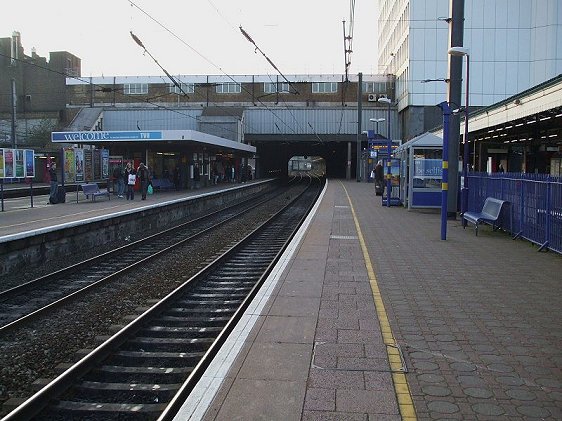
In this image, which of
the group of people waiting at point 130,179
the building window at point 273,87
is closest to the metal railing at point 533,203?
the group of people waiting at point 130,179

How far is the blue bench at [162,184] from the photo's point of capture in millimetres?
33031

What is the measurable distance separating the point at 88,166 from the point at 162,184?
5733 millimetres

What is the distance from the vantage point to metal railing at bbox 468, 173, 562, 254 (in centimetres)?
1094

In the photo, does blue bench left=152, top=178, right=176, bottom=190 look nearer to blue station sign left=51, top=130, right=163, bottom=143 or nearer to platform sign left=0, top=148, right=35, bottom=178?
blue station sign left=51, top=130, right=163, bottom=143

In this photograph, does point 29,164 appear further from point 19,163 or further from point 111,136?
point 111,136

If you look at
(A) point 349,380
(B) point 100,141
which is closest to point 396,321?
(A) point 349,380

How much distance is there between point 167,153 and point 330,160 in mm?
50020

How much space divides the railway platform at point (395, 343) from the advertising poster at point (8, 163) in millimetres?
13454

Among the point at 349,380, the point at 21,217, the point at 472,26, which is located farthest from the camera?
the point at 472,26

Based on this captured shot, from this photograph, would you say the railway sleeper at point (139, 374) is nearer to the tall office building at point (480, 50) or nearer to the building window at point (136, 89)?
the tall office building at point (480, 50)

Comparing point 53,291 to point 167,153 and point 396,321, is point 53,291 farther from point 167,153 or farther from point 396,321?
point 167,153

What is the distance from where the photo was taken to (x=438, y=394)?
14.2 feet

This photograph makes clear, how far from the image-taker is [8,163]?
67.5ft

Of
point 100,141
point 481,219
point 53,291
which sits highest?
point 100,141
